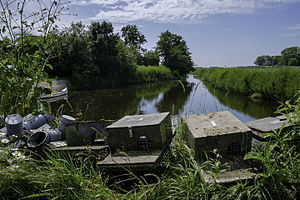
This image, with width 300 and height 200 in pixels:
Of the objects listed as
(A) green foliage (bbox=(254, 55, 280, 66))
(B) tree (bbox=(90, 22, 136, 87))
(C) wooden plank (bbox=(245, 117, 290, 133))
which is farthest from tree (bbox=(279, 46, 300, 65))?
(C) wooden plank (bbox=(245, 117, 290, 133))

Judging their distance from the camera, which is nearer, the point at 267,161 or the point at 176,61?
the point at 267,161

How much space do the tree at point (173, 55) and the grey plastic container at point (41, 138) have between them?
5733 cm

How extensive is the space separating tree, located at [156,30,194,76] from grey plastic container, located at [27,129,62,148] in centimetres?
5733

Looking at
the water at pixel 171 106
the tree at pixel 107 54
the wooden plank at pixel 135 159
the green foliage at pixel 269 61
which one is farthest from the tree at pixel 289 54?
the wooden plank at pixel 135 159

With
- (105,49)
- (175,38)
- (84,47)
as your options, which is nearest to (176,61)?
(175,38)

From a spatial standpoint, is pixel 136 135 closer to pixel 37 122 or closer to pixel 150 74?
pixel 37 122

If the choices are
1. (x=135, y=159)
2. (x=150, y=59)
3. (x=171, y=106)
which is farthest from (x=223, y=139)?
(x=150, y=59)

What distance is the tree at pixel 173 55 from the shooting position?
210 ft

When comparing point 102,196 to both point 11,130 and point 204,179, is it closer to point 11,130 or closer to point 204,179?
point 204,179

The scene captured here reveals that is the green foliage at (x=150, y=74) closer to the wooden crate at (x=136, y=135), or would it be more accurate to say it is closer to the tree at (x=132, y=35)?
the tree at (x=132, y=35)

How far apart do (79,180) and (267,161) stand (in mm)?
2153

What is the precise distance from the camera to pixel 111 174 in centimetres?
332

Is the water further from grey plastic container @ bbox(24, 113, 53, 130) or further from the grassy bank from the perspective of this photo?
grey plastic container @ bbox(24, 113, 53, 130)

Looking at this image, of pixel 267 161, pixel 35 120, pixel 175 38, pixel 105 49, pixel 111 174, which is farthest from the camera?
pixel 175 38
